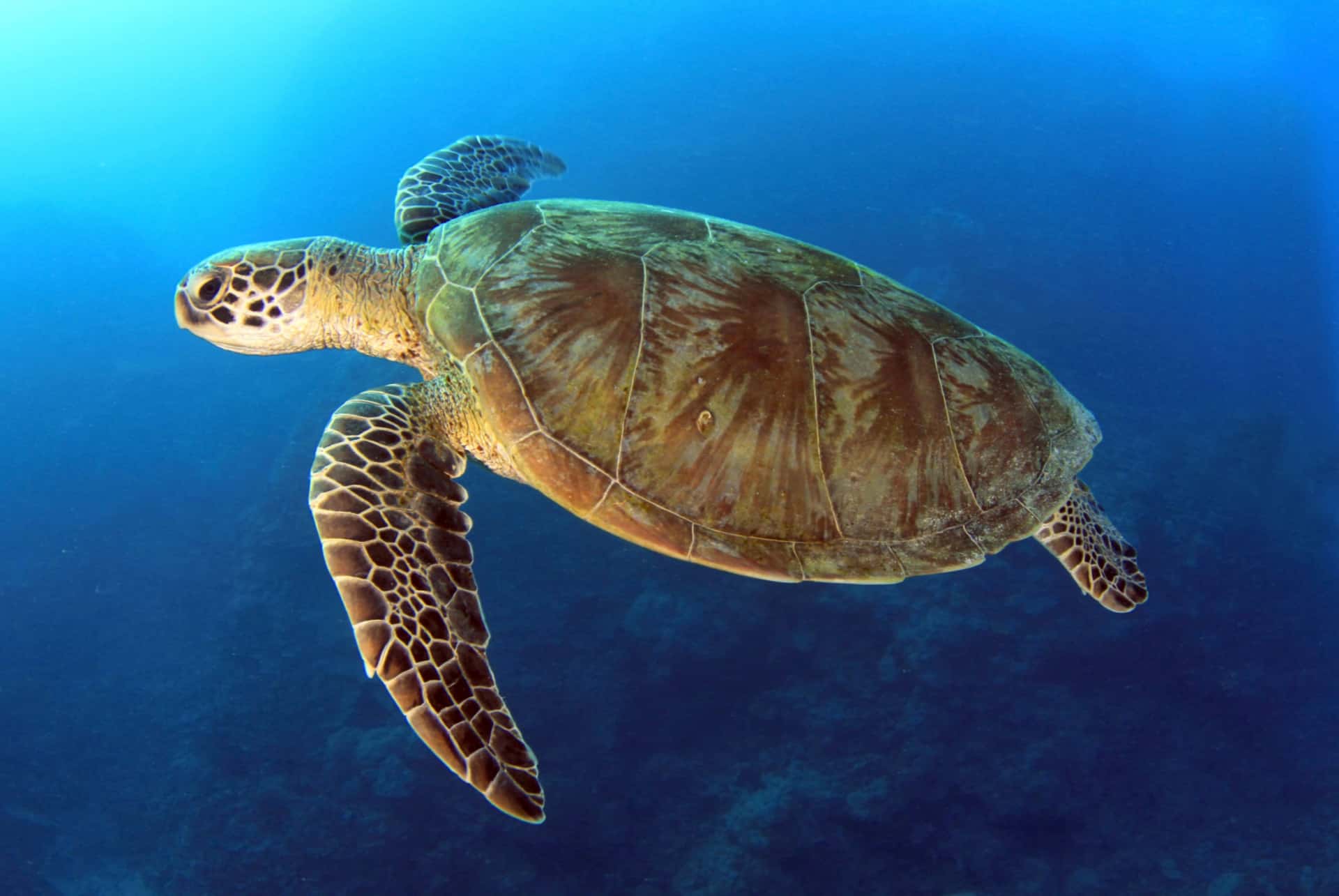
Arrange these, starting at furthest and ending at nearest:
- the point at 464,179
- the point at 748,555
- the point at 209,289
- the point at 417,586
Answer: the point at 464,179 → the point at 209,289 → the point at 748,555 → the point at 417,586

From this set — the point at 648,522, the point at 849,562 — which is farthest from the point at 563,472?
the point at 849,562

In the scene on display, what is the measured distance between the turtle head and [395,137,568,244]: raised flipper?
0.52m

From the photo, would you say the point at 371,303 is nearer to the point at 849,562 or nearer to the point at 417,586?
the point at 417,586

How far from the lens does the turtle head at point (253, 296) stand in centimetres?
247

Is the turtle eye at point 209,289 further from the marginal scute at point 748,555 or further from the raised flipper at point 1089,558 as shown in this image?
the raised flipper at point 1089,558

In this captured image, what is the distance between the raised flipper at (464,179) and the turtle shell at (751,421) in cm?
118

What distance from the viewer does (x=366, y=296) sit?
2555 millimetres

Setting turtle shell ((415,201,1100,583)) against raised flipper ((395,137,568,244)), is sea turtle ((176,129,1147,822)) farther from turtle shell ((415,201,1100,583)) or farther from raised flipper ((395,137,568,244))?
raised flipper ((395,137,568,244))

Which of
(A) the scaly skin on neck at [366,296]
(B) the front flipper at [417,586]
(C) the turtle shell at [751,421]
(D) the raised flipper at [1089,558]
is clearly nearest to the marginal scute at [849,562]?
(C) the turtle shell at [751,421]

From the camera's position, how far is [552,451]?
80.7 inches

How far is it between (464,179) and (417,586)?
7.64ft

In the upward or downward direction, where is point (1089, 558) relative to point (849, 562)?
downward

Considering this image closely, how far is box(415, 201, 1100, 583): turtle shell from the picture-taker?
6.64 feet

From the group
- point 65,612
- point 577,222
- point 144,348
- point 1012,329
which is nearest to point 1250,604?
point 1012,329
